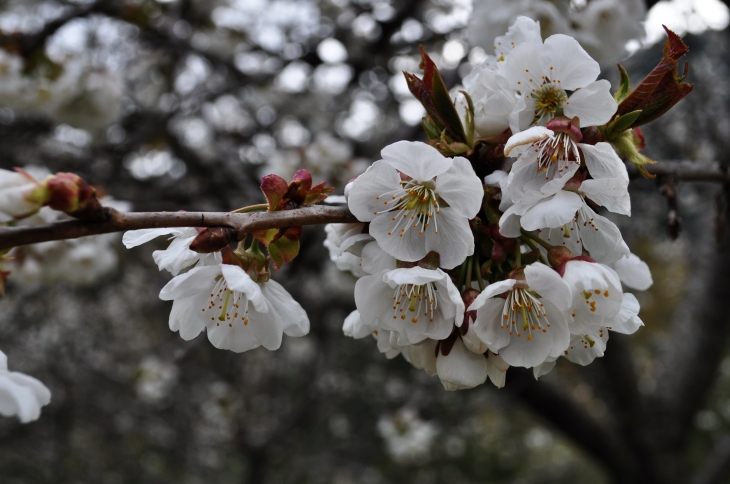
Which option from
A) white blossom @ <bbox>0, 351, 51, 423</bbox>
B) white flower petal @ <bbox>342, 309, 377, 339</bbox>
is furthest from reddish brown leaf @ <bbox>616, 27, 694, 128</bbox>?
white blossom @ <bbox>0, 351, 51, 423</bbox>

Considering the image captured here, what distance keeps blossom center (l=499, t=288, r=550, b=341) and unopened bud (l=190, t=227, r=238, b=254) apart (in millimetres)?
409

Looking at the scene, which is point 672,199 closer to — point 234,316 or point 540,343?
point 540,343

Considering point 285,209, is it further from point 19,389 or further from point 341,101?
point 341,101

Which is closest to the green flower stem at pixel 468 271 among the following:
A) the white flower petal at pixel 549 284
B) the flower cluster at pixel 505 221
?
the flower cluster at pixel 505 221

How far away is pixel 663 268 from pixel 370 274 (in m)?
8.47

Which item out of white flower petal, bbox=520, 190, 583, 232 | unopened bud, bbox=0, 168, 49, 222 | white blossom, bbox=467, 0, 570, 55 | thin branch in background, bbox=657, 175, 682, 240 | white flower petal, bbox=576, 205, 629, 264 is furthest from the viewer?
white blossom, bbox=467, 0, 570, 55

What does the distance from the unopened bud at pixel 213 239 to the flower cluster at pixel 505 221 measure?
18 centimetres

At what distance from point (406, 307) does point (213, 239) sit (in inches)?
12.2

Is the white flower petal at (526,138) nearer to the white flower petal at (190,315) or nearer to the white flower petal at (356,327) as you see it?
the white flower petal at (356,327)

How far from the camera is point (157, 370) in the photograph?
4352 millimetres

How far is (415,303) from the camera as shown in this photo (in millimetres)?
815

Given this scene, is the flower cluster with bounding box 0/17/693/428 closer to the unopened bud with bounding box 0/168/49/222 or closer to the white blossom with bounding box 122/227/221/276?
the white blossom with bounding box 122/227/221/276

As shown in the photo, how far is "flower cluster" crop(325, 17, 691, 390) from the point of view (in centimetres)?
73

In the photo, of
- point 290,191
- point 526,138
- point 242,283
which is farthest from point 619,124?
point 242,283
